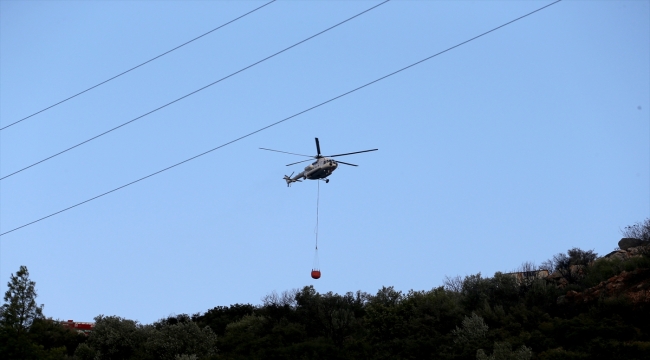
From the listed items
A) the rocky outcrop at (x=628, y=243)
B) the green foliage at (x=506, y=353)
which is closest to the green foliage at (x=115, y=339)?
the green foliage at (x=506, y=353)

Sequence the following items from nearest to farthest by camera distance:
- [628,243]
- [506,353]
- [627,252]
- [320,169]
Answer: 1. [506,353]
2. [320,169]
3. [627,252]
4. [628,243]

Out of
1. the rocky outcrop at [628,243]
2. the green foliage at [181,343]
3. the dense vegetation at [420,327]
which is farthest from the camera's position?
the rocky outcrop at [628,243]

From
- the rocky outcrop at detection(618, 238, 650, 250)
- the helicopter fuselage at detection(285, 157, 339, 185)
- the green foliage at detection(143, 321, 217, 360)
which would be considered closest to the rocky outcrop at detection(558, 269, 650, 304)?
the rocky outcrop at detection(618, 238, 650, 250)

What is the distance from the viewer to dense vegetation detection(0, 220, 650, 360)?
4919 centimetres

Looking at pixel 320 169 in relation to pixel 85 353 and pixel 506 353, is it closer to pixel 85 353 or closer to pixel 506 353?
pixel 506 353

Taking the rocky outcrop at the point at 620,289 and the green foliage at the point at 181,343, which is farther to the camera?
the green foliage at the point at 181,343

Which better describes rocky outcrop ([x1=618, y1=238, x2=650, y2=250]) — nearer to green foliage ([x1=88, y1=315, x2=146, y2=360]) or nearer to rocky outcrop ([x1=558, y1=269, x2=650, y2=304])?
rocky outcrop ([x1=558, y1=269, x2=650, y2=304])

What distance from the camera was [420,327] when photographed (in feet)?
187

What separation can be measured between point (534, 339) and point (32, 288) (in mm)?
34558

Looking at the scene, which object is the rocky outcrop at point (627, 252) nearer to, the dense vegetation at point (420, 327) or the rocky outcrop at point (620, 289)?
the dense vegetation at point (420, 327)

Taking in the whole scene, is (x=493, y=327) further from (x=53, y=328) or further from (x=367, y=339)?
(x=53, y=328)

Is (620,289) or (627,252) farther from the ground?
(627,252)

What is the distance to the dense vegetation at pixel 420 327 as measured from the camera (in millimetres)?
49188

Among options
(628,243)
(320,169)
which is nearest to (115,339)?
(320,169)
